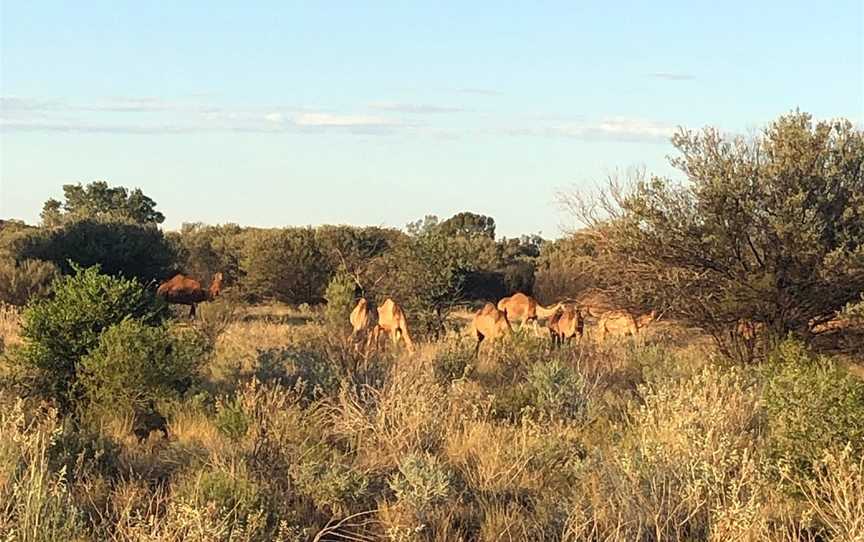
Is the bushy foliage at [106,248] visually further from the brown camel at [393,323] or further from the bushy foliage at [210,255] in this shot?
the brown camel at [393,323]

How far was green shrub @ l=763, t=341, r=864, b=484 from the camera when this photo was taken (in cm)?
697

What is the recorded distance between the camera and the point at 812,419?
716 centimetres

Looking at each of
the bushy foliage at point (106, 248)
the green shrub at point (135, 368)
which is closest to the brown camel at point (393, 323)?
the green shrub at point (135, 368)

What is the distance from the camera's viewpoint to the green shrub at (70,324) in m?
10.4

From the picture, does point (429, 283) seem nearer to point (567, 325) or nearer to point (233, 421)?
point (567, 325)

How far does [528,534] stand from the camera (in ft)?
20.4

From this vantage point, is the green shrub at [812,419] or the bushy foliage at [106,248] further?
the bushy foliage at [106,248]

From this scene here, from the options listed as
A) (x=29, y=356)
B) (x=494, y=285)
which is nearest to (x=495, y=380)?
(x=29, y=356)

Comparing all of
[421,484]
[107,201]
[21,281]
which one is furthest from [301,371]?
[107,201]

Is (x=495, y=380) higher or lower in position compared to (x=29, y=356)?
lower

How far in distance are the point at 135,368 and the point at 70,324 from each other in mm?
1342

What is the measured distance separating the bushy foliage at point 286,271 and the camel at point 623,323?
14.9 m

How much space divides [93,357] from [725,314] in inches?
316

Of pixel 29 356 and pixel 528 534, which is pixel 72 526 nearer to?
pixel 528 534
